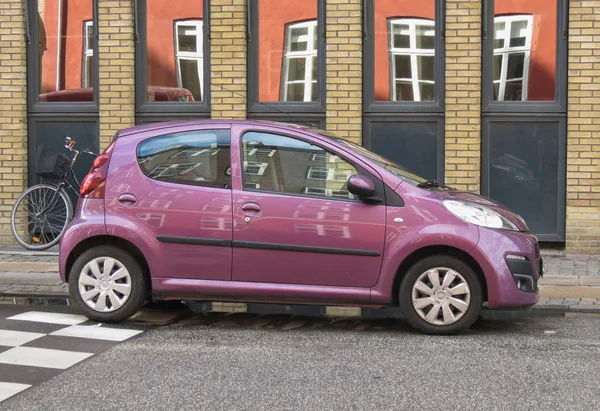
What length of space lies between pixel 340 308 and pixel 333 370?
270 centimetres

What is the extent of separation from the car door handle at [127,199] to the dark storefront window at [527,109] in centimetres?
571

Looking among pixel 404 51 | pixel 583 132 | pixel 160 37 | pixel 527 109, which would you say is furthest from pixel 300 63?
pixel 583 132

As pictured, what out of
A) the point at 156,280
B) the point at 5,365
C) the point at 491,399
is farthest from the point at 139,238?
the point at 491,399

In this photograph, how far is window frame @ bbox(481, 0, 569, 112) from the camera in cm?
1218

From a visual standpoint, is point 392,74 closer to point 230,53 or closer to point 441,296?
point 230,53

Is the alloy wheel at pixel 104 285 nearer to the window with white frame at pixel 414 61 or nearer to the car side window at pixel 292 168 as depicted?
the car side window at pixel 292 168

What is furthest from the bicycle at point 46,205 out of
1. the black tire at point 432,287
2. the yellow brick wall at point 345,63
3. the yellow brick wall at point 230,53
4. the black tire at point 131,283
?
the black tire at point 432,287

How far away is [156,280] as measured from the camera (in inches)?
309

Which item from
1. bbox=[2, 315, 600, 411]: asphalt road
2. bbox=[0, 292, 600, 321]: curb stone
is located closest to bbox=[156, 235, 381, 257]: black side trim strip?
bbox=[2, 315, 600, 411]: asphalt road

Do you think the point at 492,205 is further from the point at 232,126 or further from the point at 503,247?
the point at 232,126

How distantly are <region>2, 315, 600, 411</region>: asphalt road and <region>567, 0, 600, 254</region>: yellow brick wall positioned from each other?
4.06 metres

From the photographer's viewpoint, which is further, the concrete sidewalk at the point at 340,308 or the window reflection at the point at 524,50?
the window reflection at the point at 524,50

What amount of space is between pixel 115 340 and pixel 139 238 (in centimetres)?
88

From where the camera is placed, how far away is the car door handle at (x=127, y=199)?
786cm
